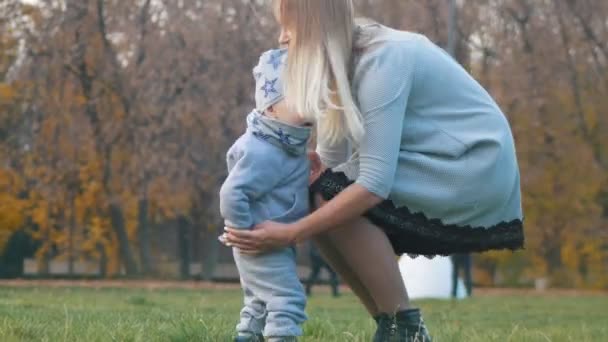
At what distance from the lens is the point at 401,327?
14.8ft

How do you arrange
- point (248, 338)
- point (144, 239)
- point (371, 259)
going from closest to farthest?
1. point (248, 338)
2. point (371, 259)
3. point (144, 239)

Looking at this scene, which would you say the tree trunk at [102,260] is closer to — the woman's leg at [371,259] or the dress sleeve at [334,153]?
Result: the dress sleeve at [334,153]

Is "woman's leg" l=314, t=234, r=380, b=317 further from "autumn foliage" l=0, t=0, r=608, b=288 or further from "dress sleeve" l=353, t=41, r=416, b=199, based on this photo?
"autumn foliage" l=0, t=0, r=608, b=288

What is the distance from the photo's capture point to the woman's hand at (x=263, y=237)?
4.20 metres

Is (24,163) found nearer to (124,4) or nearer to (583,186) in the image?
(124,4)

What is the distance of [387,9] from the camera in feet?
106

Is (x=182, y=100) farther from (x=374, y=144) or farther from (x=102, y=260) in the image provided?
(x=374, y=144)

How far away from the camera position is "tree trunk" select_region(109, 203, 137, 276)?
3463 cm

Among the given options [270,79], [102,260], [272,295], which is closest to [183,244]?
[102,260]

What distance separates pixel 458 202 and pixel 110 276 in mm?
32088

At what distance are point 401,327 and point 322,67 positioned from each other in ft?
3.25

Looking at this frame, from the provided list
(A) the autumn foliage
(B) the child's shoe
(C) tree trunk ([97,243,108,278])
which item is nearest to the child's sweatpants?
(B) the child's shoe

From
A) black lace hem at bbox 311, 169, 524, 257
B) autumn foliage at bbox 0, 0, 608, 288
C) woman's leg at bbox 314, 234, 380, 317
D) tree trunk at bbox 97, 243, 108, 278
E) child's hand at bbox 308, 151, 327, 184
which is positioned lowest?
woman's leg at bbox 314, 234, 380, 317

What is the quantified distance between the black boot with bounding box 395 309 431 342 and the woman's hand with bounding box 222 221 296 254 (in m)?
0.56
